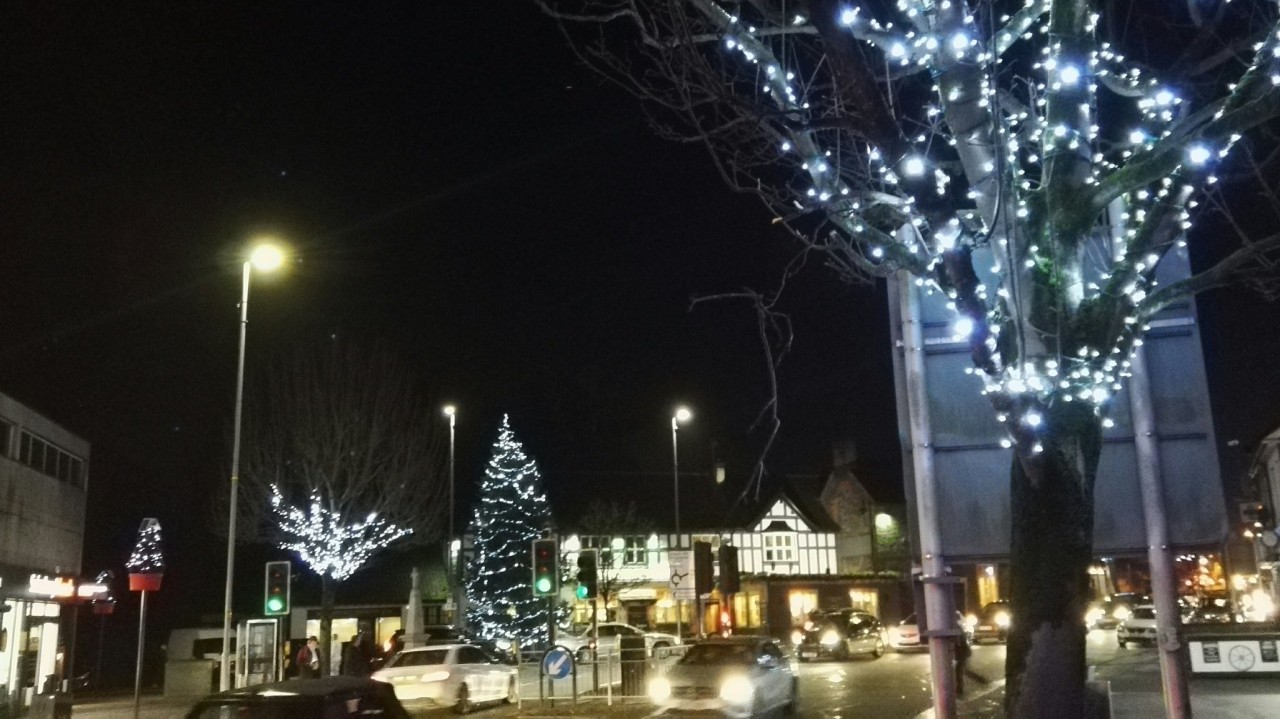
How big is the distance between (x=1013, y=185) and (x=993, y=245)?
0.55 metres

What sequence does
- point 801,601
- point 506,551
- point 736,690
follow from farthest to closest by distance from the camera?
point 801,601, point 506,551, point 736,690

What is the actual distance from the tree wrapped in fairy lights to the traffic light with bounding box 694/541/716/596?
71.8ft

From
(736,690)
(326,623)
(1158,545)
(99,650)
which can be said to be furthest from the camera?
(99,650)

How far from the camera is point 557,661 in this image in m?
22.1

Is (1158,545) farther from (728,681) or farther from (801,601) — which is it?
(801,601)

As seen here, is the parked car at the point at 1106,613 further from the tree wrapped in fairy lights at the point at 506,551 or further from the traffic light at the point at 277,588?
the traffic light at the point at 277,588

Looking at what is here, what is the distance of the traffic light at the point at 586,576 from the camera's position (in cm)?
2166

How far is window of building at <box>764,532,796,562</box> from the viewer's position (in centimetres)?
6594

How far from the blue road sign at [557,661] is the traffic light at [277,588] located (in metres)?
5.10

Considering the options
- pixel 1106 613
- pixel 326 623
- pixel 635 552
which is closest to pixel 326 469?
pixel 326 623

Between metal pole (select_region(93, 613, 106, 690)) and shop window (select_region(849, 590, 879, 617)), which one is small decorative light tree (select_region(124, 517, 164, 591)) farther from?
shop window (select_region(849, 590, 879, 617))

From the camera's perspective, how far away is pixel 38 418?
106 feet

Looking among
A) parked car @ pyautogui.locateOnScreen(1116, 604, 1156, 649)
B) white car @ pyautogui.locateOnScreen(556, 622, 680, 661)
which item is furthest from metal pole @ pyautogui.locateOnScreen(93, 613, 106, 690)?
parked car @ pyautogui.locateOnScreen(1116, 604, 1156, 649)

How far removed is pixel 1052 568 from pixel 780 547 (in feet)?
193
